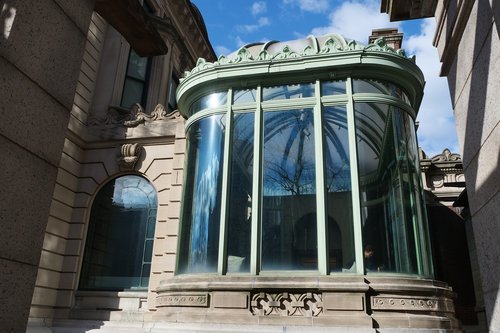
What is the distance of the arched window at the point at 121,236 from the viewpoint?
35.4 ft

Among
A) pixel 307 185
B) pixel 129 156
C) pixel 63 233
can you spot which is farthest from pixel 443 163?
pixel 63 233

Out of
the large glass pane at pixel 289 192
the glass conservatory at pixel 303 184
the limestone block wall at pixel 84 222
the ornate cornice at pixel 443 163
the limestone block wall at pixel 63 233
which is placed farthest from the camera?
the ornate cornice at pixel 443 163

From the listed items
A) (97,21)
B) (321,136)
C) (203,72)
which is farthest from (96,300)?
(97,21)

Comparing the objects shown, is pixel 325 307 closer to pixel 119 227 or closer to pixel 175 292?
pixel 175 292

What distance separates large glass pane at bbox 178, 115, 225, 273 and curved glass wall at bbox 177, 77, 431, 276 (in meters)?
0.02

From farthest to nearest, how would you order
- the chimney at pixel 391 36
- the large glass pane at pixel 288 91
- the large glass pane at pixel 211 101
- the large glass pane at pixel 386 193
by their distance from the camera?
the chimney at pixel 391 36 < the large glass pane at pixel 211 101 < the large glass pane at pixel 288 91 < the large glass pane at pixel 386 193

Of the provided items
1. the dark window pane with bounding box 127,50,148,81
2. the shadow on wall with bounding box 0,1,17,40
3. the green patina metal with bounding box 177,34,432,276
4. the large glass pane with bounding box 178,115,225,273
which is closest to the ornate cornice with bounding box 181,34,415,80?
the green patina metal with bounding box 177,34,432,276

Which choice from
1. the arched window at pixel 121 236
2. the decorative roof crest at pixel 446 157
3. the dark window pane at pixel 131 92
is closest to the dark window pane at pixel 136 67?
the dark window pane at pixel 131 92

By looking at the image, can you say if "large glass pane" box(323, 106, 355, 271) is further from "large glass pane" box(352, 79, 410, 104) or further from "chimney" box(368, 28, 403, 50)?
"chimney" box(368, 28, 403, 50)

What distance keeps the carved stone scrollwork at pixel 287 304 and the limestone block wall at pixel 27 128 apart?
4261mm

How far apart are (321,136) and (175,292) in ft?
13.1

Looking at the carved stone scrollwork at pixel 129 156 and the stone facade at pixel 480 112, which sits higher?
the carved stone scrollwork at pixel 129 156

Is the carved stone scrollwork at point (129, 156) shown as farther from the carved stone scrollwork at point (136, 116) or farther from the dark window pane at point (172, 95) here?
the dark window pane at point (172, 95)

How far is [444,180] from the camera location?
15609mm
